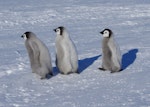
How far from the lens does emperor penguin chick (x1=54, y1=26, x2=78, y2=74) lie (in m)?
7.11

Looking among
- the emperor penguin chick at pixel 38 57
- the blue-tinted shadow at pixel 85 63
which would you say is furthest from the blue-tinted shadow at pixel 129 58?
the emperor penguin chick at pixel 38 57

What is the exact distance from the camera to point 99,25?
12.3 m

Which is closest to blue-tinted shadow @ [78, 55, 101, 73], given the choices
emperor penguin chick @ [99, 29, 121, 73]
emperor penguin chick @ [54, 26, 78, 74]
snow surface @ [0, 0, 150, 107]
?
snow surface @ [0, 0, 150, 107]

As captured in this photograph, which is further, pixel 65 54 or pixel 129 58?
pixel 129 58

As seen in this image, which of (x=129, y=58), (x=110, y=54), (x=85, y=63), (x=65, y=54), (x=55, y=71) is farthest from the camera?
(x=129, y=58)

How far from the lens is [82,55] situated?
28.3ft

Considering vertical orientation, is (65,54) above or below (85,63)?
above

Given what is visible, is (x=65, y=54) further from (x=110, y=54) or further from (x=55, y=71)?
(x=110, y=54)

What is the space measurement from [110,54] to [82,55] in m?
1.44

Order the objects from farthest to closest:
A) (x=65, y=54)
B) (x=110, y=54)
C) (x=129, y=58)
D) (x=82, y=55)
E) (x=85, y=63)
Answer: (x=82, y=55), (x=129, y=58), (x=85, y=63), (x=110, y=54), (x=65, y=54)

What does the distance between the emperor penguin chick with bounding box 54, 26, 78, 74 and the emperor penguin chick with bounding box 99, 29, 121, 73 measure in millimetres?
472

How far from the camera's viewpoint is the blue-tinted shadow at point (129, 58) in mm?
7791

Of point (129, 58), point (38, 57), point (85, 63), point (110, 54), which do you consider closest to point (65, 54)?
point (38, 57)

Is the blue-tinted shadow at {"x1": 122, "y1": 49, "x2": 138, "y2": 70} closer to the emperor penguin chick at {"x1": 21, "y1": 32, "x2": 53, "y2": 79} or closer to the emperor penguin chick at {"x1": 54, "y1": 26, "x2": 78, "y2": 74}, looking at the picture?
the emperor penguin chick at {"x1": 54, "y1": 26, "x2": 78, "y2": 74}
